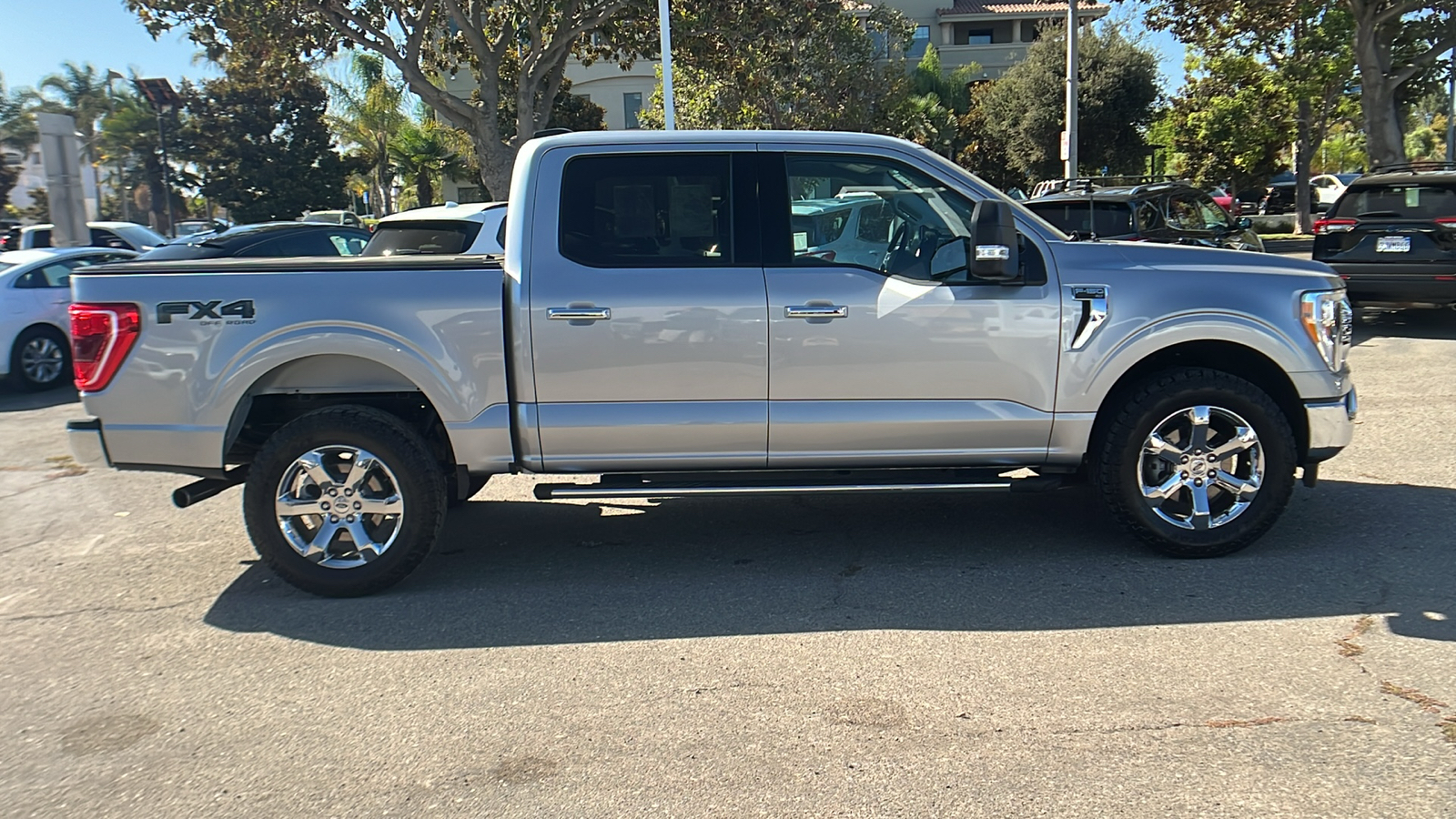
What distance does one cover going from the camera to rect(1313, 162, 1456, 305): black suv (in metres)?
11.2

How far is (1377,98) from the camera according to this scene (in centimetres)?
2012

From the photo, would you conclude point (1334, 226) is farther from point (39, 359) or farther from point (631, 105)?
point (631, 105)

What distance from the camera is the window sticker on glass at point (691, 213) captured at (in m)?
5.17

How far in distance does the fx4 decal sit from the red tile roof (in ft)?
164

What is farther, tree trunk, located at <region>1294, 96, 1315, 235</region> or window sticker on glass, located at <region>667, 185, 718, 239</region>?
tree trunk, located at <region>1294, 96, 1315, 235</region>

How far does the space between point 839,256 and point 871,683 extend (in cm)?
202

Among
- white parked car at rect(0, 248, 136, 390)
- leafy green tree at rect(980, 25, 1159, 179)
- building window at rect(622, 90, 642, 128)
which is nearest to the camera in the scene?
white parked car at rect(0, 248, 136, 390)

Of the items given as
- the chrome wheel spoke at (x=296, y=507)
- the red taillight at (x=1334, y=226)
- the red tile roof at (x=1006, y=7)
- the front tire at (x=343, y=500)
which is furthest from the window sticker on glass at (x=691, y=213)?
the red tile roof at (x=1006, y=7)

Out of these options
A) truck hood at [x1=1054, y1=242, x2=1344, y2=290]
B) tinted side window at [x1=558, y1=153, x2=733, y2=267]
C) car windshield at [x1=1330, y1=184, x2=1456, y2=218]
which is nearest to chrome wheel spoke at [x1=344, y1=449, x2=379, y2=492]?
tinted side window at [x1=558, y1=153, x2=733, y2=267]

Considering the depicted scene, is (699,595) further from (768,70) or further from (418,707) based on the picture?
(768,70)

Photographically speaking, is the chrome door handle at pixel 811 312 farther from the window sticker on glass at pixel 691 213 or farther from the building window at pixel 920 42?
the building window at pixel 920 42

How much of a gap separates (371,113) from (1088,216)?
111 feet

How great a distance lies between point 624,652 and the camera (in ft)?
14.7

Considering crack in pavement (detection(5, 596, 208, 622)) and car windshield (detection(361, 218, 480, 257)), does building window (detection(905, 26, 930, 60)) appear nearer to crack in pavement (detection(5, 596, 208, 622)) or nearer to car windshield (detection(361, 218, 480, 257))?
car windshield (detection(361, 218, 480, 257))
